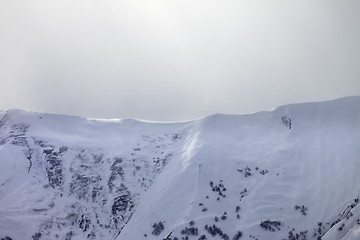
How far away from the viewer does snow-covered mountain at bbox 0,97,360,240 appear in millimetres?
126062

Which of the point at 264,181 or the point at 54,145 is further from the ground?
the point at 54,145

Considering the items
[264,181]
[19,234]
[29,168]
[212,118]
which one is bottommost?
[19,234]

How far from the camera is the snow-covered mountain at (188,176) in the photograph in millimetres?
126062

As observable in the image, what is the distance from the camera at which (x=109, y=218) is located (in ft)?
453

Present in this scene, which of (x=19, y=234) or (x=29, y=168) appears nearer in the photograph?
(x=19, y=234)

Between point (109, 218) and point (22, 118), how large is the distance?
6978 centimetres

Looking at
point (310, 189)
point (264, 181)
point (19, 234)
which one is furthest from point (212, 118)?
point (19, 234)

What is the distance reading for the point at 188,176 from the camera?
14662cm

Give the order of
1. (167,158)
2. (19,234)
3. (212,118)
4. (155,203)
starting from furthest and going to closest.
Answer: (212,118)
(167,158)
(155,203)
(19,234)

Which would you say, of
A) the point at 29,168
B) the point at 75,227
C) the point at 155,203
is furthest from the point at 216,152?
the point at 29,168

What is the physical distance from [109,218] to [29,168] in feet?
132

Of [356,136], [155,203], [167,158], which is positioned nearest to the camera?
[155,203]

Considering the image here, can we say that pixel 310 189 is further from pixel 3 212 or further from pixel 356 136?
pixel 3 212

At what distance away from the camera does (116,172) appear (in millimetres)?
154250
